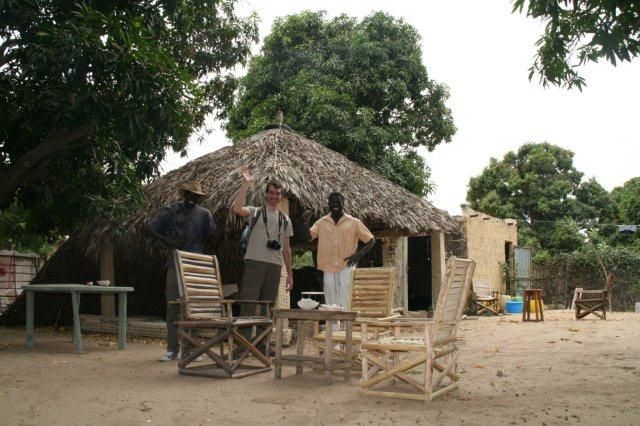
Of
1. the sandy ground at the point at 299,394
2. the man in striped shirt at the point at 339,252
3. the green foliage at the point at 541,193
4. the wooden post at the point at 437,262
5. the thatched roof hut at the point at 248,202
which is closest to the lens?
the sandy ground at the point at 299,394

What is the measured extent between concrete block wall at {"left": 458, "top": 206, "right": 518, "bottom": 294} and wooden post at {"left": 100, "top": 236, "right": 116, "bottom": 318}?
9347 millimetres

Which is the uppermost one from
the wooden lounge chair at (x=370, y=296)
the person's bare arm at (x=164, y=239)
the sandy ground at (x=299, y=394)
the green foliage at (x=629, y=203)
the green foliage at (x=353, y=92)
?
the green foliage at (x=353, y=92)

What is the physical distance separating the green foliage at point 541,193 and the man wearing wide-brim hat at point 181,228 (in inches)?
839

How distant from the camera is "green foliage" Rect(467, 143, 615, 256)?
2658 cm

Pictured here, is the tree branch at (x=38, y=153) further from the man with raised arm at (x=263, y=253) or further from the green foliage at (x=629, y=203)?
the green foliage at (x=629, y=203)

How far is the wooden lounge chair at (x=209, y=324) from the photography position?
521 centimetres

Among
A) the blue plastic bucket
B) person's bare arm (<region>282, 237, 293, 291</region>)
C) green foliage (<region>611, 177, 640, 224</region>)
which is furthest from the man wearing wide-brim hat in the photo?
green foliage (<region>611, 177, 640, 224</region>)

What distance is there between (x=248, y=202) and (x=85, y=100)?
236 cm

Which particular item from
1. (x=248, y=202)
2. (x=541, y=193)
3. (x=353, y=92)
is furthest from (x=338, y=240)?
(x=541, y=193)

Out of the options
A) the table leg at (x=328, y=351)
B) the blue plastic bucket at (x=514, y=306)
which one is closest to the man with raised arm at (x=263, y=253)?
the table leg at (x=328, y=351)

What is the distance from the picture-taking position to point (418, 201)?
39.2ft

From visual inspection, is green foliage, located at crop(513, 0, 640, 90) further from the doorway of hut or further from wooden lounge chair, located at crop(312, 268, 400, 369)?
the doorway of hut

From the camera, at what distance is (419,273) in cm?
1655

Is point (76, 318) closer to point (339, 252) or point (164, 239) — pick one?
point (164, 239)
